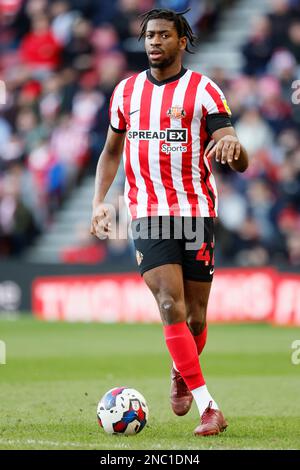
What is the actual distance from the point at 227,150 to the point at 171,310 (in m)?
1.02

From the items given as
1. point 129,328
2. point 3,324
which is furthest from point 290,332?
point 3,324

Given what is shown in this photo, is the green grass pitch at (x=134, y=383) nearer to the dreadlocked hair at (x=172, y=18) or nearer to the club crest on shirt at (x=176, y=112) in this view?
the club crest on shirt at (x=176, y=112)

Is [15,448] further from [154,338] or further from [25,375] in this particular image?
[154,338]

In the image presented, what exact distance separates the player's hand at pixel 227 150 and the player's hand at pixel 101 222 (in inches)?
34.7

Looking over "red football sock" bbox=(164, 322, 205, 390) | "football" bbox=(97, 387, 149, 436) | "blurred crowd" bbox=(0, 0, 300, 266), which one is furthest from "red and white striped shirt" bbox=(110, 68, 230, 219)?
"blurred crowd" bbox=(0, 0, 300, 266)

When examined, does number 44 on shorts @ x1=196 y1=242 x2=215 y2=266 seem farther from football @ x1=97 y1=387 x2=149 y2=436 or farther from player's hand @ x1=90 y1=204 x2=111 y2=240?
football @ x1=97 y1=387 x2=149 y2=436

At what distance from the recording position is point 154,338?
48.6 ft

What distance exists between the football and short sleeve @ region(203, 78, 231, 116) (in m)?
1.81

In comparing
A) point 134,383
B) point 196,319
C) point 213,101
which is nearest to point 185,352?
point 196,319

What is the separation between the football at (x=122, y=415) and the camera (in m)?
6.77

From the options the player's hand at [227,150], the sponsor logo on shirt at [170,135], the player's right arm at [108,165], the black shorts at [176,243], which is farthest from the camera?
the player's right arm at [108,165]

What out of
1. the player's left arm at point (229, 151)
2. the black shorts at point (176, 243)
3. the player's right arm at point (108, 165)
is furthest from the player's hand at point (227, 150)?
the player's right arm at point (108, 165)

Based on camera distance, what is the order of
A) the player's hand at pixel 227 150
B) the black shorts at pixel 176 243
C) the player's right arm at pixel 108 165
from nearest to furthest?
the player's hand at pixel 227 150 < the black shorts at pixel 176 243 < the player's right arm at pixel 108 165
